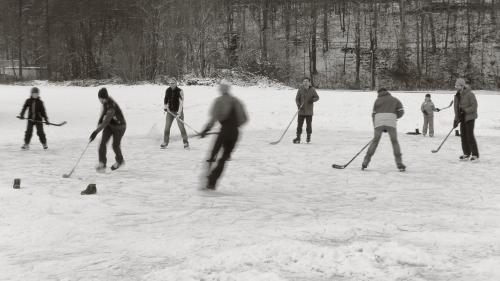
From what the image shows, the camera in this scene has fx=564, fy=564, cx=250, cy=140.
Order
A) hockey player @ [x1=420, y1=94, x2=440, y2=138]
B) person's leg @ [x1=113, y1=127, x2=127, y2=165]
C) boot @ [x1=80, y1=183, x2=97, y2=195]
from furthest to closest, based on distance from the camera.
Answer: hockey player @ [x1=420, y1=94, x2=440, y2=138]
person's leg @ [x1=113, y1=127, x2=127, y2=165]
boot @ [x1=80, y1=183, x2=97, y2=195]

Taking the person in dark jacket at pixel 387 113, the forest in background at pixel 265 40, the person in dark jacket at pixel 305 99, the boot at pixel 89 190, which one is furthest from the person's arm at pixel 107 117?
the forest in background at pixel 265 40

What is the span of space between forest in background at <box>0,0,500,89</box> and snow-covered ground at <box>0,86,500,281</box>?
26.7 m

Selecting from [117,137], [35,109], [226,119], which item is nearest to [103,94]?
[117,137]

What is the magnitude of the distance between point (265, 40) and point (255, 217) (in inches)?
1655

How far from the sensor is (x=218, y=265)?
190 inches

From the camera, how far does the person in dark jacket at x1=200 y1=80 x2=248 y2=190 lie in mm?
8180

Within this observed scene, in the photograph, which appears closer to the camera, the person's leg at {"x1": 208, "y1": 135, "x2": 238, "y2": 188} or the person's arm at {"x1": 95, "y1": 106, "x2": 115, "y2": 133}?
the person's leg at {"x1": 208, "y1": 135, "x2": 238, "y2": 188}

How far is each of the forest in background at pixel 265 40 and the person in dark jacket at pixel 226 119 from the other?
29.8 meters

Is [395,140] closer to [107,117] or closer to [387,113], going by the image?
[387,113]

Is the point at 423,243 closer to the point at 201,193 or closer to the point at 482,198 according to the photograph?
the point at 482,198

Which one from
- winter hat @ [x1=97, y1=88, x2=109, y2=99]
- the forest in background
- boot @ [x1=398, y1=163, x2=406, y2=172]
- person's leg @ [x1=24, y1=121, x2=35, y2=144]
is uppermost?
the forest in background

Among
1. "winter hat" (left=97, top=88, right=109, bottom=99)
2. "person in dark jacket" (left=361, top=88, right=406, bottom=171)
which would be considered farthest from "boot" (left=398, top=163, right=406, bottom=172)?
"winter hat" (left=97, top=88, right=109, bottom=99)

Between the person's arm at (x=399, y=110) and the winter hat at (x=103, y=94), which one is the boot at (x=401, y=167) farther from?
the winter hat at (x=103, y=94)

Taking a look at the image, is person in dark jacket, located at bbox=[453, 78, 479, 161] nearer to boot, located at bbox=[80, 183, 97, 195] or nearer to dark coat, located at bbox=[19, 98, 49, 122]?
boot, located at bbox=[80, 183, 97, 195]
